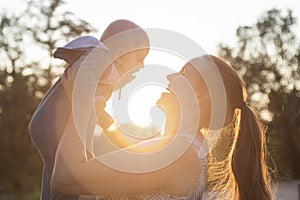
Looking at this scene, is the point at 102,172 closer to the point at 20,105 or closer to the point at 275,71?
the point at 20,105

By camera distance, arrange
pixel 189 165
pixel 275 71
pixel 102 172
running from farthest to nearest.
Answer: pixel 275 71 → pixel 189 165 → pixel 102 172

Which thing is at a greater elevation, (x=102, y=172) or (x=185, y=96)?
(x=185, y=96)

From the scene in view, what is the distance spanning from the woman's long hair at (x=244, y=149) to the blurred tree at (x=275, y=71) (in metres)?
36.2

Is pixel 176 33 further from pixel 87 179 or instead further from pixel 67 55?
pixel 87 179

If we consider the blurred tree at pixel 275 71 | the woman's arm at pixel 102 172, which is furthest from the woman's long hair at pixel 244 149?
the blurred tree at pixel 275 71

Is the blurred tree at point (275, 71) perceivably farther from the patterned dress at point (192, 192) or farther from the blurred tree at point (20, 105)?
the patterned dress at point (192, 192)

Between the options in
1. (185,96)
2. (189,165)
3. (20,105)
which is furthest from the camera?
(20,105)

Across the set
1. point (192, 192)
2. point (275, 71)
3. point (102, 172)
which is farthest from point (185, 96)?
point (275, 71)

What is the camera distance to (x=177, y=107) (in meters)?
2.77

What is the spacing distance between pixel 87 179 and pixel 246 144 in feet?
2.93

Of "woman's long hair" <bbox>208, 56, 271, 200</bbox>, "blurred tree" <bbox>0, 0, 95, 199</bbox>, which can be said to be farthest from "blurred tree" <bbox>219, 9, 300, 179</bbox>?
"woman's long hair" <bbox>208, 56, 271, 200</bbox>

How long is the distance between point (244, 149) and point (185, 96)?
34 centimetres

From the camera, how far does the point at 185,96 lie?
2.79m

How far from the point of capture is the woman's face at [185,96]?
2.77 meters
